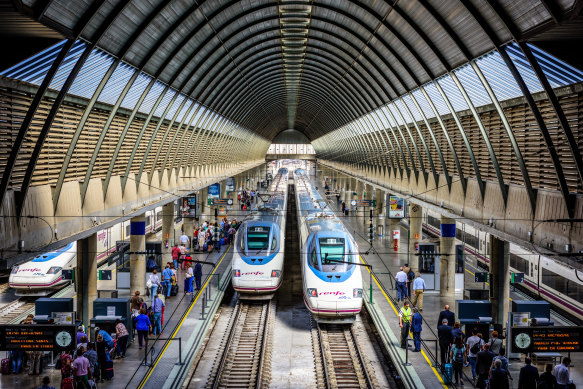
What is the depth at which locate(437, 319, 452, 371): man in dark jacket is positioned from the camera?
15273 mm

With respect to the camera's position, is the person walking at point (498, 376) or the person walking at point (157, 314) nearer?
the person walking at point (498, 376)

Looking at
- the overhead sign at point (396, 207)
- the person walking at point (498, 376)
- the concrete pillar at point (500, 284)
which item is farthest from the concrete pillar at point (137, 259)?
the person walking at point (498, 376)

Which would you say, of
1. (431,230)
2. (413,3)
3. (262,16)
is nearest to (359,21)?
(262,16)

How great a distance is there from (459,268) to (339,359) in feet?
27.7

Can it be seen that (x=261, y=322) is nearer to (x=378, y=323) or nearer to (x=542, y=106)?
(x=378, y=323)

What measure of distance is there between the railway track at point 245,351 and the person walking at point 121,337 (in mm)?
2816

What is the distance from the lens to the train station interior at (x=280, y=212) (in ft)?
41.9

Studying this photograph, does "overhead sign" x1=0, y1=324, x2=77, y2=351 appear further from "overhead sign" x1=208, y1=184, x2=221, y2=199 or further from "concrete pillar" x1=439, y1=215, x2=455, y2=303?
"overhead sign" x1=208, y1=184, x2=221, y2=199

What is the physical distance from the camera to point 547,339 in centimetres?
1275

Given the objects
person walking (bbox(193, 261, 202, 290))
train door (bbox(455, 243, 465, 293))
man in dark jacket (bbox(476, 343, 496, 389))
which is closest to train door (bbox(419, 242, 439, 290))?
train door (bbox(455, 243, 465, 293))

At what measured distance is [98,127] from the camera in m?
20.0

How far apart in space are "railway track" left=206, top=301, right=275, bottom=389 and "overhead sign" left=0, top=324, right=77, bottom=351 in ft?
13.7

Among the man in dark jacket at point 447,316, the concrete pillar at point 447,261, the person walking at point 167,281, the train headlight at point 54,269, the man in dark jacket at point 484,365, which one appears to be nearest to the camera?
the man in dark jacket at point 484,365

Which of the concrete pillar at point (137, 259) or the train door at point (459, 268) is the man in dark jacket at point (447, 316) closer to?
the train door at point (459, 268)
